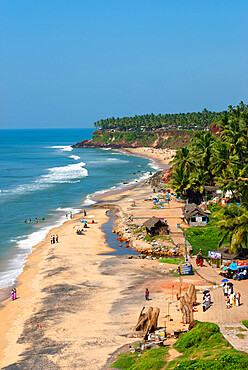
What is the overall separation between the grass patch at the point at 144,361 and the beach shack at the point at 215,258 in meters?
16.2

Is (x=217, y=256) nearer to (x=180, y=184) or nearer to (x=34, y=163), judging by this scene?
(x=180, y=184)

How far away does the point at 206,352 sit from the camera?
19453 millimetres

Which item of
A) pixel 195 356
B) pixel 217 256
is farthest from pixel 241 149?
pixel 195 356

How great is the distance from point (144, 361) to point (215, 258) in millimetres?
18346

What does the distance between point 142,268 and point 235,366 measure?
75.8ft

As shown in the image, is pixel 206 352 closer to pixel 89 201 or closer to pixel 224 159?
pixel 224 159

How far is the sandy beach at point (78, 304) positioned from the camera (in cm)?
2425

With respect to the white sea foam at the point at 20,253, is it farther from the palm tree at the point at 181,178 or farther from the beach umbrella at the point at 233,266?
the beach umbrella at the point at 233,266

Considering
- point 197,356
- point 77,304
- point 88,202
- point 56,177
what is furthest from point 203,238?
point 56,177

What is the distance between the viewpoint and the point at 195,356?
19.7 meters

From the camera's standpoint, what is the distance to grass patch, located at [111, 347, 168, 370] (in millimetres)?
20000

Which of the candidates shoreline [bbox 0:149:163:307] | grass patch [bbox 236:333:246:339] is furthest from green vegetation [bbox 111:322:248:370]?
shoreline [bbox 0:149:163:307]

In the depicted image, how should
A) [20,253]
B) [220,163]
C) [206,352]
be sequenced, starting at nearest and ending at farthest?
[206,352], [20,253], [220,163]

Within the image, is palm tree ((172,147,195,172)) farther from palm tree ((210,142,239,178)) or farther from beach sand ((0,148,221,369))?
beach sand ((0,148,221,369))
